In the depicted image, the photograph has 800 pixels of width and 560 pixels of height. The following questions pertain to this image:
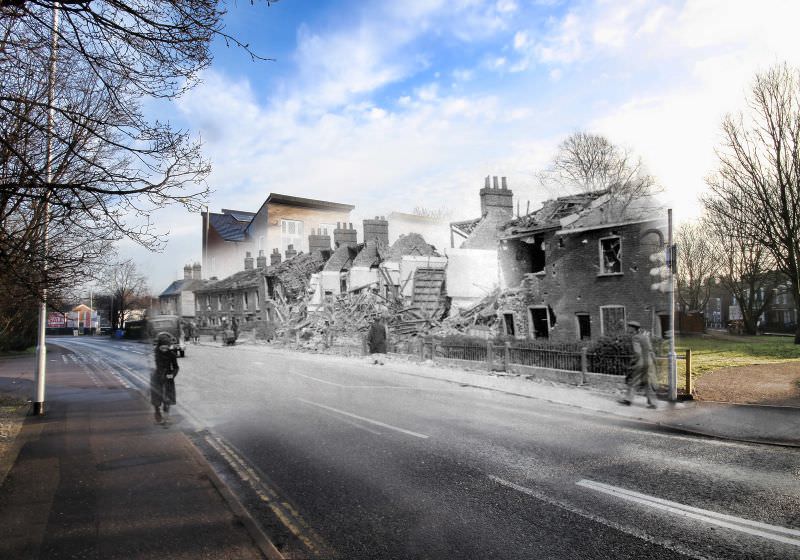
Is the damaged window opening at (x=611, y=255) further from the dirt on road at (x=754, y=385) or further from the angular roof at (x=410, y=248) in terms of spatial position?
the angular roof at (x=410, y=248)

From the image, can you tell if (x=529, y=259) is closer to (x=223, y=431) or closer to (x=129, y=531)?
(x=223, y=431)

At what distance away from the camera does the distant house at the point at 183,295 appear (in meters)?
10.9

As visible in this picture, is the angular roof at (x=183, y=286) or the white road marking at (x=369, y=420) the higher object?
the angular roof at (x=183, y=286)

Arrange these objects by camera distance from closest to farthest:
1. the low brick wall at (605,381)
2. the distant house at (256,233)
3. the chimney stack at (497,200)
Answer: the distant house at (256,233), the low brick wall at (605,381), the chimney stack at (497,200)

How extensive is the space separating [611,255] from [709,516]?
14.7m

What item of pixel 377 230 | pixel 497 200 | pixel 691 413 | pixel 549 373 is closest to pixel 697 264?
pixel 497 200

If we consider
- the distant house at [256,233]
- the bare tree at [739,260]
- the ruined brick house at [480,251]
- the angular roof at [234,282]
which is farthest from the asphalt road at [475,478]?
the bare tree at [739,260]

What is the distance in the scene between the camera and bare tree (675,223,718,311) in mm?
21681

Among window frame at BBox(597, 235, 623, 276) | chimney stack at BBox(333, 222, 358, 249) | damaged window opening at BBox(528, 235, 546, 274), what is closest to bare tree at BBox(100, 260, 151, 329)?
window frame at BBox(597, 235, 623, 276)

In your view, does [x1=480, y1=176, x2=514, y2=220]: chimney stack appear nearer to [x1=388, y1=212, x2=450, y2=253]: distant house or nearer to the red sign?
[x1=388, y1=212, x2=450, y2=253]: distant house

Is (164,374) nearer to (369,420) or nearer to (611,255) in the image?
(369,420)

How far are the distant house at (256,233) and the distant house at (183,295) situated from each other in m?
0.35

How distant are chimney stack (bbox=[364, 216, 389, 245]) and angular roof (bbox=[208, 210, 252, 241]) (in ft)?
73.5

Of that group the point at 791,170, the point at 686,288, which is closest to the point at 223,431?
the point at 686,288
